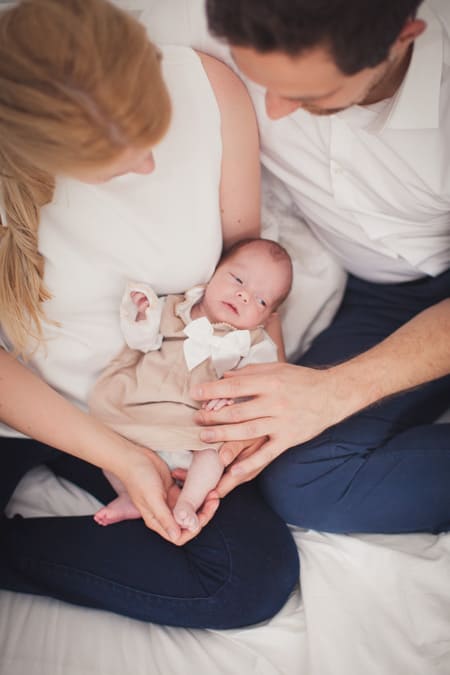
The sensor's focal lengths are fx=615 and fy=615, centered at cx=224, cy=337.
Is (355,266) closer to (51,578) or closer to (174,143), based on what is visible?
(174,143)

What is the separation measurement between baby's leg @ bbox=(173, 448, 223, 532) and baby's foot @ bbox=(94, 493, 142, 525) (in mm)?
130

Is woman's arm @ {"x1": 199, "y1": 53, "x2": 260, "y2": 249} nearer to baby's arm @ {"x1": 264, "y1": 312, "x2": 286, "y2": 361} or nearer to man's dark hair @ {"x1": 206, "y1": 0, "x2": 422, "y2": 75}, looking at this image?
baby's arm @ {"x1": 264, "y1": 312, "x2": 286, "y2": 361}

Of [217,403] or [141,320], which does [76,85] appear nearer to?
[141,320]

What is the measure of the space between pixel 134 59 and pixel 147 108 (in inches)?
2.5

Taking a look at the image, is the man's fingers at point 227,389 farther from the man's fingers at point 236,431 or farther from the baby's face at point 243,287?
the baby's face at point 243,287

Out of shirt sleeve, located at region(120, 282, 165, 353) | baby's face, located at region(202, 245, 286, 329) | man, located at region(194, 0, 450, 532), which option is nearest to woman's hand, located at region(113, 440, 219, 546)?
man, located at region(194, 0, 450, 532)

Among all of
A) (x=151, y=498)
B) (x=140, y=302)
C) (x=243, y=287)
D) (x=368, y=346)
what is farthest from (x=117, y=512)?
(x=368, y=346)

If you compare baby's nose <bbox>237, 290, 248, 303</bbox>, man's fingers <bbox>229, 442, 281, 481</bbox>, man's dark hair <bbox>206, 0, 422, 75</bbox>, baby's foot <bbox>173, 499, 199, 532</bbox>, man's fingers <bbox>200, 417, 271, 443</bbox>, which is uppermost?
man's dark hair <bbox>206, 0, 422, 75</bbox>

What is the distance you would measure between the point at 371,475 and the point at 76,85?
3.01 ft

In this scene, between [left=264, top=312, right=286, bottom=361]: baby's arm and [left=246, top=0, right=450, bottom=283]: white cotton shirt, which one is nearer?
[left=246, top=0, right=450, bottom=283]: white cotton shirt

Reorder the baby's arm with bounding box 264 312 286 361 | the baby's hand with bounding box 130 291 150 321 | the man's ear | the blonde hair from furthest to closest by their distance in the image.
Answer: the baby's arm with bounding box 264 312 286 361
the baby's hand with bounding box 130 291 150 321
the man's ear
the blonde hair

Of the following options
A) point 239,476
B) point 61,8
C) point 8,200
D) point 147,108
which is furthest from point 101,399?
point 61,8

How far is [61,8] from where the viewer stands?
0.81 metres

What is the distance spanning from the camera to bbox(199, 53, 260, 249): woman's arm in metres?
1.21
